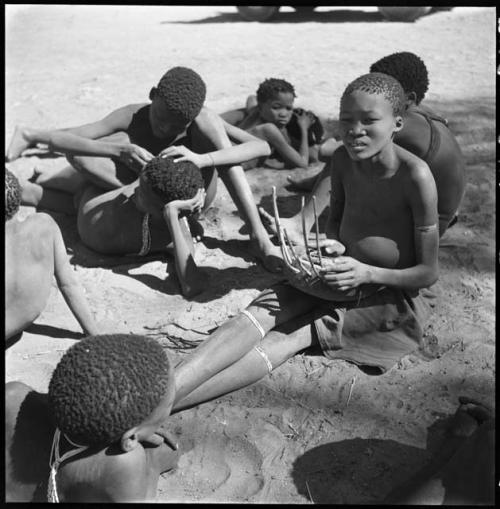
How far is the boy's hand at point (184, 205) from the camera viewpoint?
3908 millimetres

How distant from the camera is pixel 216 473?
2.78m

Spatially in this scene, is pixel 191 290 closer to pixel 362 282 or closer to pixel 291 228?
pixel 291 228

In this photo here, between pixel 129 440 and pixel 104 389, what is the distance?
9.0 inches

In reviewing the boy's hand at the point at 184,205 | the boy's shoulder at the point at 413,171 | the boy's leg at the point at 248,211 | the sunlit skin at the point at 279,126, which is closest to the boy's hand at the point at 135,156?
the boy's hand at the point at 184,205

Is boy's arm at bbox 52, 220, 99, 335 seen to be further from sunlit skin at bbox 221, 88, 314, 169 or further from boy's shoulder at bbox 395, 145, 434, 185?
sunlit skin at bbox 221, 88, 314, 169

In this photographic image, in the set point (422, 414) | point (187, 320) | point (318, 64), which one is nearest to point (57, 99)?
point (318, 64)

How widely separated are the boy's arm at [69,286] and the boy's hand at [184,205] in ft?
2.47

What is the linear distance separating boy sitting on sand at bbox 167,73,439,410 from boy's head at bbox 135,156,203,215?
864 millimetres

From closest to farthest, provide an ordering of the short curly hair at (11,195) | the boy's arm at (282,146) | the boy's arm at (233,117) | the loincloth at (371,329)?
the short curly hair at (11,195) → the loincloth at (371,329) → the boy's arm at (282,146) → the boy's arm at (233,117)

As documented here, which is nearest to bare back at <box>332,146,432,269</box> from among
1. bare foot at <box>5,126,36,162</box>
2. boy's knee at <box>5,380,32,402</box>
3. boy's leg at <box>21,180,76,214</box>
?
boy's knee at <box>5,380,32,402</box>

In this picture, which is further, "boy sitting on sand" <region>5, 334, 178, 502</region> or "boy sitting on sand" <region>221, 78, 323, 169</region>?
"boy sitting on sand" <region>221, 78, 323, 169</region>

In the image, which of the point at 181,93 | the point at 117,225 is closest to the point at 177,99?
the point at 181,93

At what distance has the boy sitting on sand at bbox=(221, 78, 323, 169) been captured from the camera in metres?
5.38

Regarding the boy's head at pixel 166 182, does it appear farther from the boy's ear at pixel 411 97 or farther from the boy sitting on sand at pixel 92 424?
the boy sitting on sand at pixel 92 424
